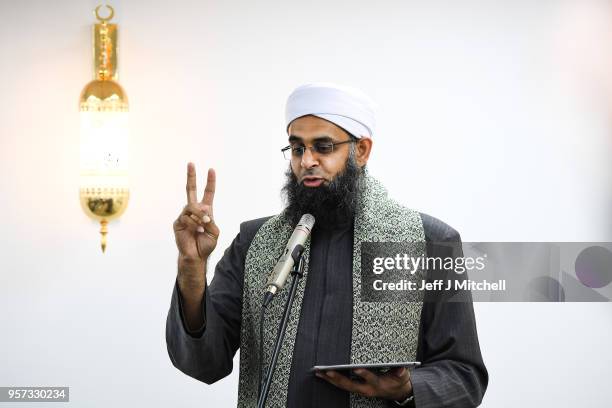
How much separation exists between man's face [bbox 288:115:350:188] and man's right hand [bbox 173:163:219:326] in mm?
371

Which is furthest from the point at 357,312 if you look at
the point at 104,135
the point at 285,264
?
the point at 104,135

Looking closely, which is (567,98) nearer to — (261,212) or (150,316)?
(261,212)

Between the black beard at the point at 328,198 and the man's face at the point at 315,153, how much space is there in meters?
0.02

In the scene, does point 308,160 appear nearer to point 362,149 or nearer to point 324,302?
point 362,149

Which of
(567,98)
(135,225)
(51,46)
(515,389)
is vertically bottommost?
(515,389)

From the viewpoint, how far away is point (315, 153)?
2.61m

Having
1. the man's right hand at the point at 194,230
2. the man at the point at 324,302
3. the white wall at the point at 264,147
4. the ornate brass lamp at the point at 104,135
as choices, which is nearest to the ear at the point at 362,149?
the man at the point at 324,302

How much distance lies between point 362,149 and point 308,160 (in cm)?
29

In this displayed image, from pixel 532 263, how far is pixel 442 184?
1.89 feet

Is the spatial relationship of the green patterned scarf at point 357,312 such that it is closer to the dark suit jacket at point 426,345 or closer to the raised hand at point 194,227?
the dark suit jacket at point 426,345

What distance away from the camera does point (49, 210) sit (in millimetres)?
4277

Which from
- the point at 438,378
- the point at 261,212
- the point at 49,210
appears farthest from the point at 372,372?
the point at 49,210

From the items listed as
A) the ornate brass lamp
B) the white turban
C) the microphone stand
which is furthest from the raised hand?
the ornate brass lamp

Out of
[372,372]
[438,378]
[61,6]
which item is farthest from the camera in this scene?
[61,6]
